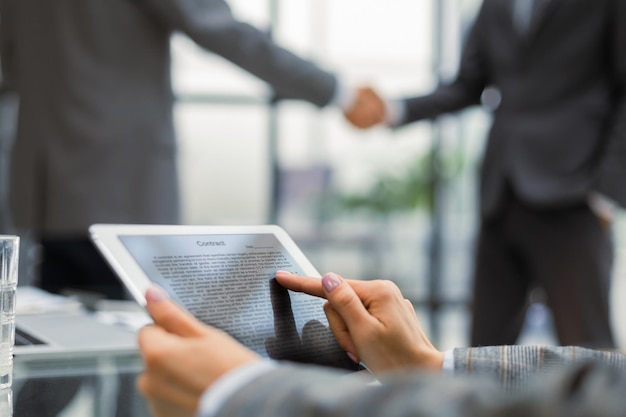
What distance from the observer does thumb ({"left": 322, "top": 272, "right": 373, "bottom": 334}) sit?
2.31ft

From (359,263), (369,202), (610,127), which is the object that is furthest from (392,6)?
(610,127)

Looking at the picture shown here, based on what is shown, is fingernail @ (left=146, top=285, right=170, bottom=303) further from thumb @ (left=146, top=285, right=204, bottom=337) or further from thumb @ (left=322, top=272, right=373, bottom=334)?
thumb @ (left=322, top=272, right=373, bottom=334)

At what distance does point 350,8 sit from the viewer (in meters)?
5.35

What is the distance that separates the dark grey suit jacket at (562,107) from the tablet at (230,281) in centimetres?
147

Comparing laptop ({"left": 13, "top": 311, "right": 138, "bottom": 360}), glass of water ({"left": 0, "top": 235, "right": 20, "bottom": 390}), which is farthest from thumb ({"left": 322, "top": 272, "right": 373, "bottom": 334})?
laptop ({"left": 13, "top": 311, "right": 138, "bottom": 360})

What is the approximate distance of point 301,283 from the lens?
0.72 meters

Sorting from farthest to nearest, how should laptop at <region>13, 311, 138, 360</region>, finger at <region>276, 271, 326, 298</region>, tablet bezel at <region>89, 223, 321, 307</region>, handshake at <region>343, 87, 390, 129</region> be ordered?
1. handshake at <region>343, 87, 390, 129</region>
2. laptop at <region>13, 311, 138, 360</region>
3. finger at <region>276, 271, 326, 298</region>
4. tablet bezel at <region>89, 223, 321, 307</region>

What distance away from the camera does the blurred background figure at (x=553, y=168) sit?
6.66 ft

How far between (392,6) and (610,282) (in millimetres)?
3716

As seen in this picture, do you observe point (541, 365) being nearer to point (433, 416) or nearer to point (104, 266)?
point (433, 416)

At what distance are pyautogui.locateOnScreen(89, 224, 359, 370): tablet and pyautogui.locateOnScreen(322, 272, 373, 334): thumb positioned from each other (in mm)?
22

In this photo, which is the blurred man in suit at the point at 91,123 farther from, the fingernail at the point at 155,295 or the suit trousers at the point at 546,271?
the fingernail at the point at 155,295

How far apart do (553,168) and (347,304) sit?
156 centimetres

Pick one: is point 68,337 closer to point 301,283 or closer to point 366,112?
point 301,283
